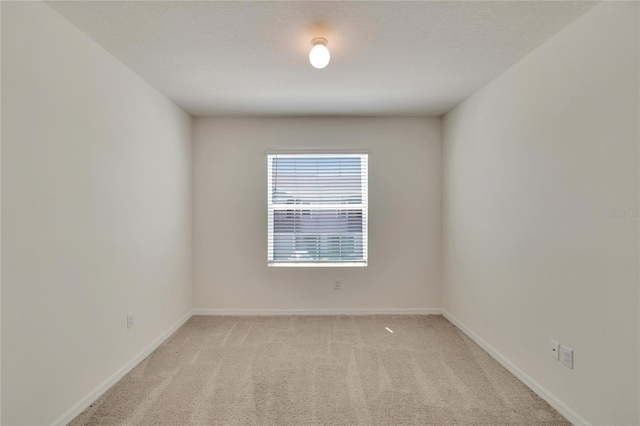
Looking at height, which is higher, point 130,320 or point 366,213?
point 366,213

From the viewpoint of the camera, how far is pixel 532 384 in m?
2.19

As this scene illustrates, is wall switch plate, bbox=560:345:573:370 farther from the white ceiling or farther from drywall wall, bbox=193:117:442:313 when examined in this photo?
the white ceiling

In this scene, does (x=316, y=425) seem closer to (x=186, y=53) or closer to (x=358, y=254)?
(x=358, y=254)

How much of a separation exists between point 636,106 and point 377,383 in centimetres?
228

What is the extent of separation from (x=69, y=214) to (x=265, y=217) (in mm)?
2139

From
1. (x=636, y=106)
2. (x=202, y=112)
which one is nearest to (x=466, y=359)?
(x=636, y=106)

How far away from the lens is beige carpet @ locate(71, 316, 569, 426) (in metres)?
1.92

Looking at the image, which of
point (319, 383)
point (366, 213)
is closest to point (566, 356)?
point (319, 383)

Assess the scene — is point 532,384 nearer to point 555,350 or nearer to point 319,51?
point 555,350

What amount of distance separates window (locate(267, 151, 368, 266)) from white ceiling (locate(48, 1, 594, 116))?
979 mm

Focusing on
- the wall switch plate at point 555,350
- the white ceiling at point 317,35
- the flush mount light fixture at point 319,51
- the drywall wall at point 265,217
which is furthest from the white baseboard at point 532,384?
the flush mount light fixture at point 319,51

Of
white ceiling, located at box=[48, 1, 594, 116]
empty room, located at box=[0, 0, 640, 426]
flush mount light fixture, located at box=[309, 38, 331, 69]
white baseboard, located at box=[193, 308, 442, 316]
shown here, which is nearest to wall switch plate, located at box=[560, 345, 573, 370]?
empty room, located at box=[0, 0, 640, 426]

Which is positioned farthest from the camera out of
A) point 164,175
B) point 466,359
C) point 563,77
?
point 164,175

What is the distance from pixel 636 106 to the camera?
1.53 meters
